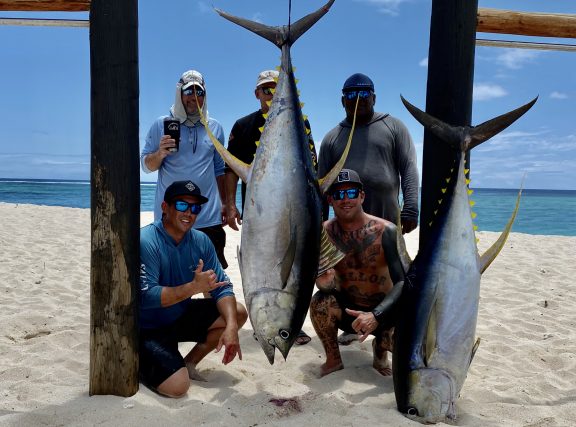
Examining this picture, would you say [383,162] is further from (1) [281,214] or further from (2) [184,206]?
(1) [281,214]

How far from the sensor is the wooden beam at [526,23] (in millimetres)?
2959

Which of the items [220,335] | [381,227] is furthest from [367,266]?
[220,335]

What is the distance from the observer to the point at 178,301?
2549mm

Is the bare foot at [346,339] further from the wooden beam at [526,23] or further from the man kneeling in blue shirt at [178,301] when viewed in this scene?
the wooden beam at [526,23]

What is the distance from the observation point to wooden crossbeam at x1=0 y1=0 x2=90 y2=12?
2763 mm

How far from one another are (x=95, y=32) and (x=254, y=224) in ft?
4.10

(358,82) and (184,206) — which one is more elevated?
(358,82)

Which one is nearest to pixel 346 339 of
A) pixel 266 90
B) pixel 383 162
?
pixel 383 162

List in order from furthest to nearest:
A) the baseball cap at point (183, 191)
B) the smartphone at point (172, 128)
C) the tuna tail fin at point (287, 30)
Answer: the smartphone at point (172, 128)
the baseball cap at point (183, 191)
the tuna tail fin at point (287, 30)

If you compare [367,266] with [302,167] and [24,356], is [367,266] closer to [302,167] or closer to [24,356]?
[302,167]

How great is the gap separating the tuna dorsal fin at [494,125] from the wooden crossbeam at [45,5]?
2.05 meters

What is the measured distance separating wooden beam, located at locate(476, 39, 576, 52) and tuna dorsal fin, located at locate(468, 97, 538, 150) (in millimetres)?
1094

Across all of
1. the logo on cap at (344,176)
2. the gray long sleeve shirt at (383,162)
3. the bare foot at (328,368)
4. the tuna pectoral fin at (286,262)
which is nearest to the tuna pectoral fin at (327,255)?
the tuna pectoral fin at (286,262)

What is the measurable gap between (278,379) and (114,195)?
1366 millimetres
